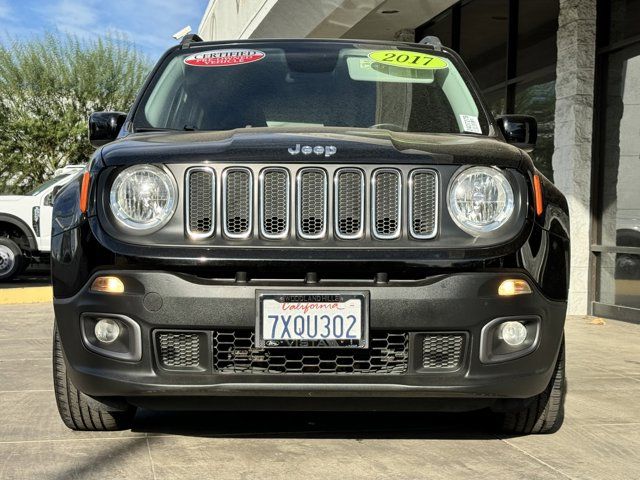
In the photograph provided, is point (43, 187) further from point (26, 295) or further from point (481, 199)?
point (481, 199)

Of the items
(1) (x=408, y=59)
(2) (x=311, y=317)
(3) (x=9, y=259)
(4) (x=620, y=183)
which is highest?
(1) (x=408, y=59)

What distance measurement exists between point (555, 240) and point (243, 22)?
14511 millimetres

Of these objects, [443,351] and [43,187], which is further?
[43,187]

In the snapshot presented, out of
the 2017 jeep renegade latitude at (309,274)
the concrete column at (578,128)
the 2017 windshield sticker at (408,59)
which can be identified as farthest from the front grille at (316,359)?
the concrete column at (578,128)

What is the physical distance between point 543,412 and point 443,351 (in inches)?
29.8

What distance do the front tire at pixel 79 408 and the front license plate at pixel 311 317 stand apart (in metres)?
0.82

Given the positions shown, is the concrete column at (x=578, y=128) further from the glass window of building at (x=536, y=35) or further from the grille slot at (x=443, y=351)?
the grille slot at (x=443, y=351)

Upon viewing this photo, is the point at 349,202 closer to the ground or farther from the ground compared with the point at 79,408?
farther from the ground

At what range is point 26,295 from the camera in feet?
39.4

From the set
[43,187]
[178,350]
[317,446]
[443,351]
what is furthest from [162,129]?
[43,187]

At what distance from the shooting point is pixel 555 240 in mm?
3598

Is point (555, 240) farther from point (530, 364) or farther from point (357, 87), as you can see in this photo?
point (357, 87)

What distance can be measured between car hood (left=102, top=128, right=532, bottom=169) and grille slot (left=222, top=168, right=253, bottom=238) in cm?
6

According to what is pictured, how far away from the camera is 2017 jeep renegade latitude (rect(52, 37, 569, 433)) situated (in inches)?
131
